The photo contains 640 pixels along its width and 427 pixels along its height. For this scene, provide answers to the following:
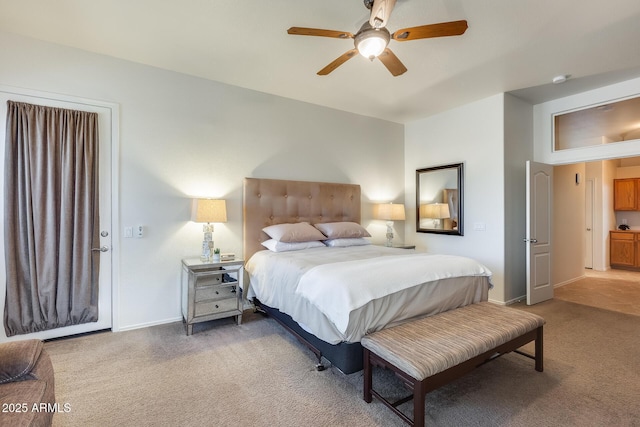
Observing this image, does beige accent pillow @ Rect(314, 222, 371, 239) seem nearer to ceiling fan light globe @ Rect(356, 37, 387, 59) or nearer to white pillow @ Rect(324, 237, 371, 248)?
white pillow @ Rect(324, 237, 371, 248)

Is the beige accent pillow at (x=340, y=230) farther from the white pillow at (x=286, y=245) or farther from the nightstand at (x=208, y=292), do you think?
the nightstand at (x=208, y=292)

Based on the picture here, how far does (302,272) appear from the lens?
99.5 inches

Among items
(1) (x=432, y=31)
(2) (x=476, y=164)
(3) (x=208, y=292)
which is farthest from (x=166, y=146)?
(2) (x=476, y=164)

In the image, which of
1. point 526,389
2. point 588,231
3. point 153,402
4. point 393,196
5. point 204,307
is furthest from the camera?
point 588,231

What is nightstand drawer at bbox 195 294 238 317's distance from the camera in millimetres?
3051

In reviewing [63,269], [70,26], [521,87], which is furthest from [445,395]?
[70,26]

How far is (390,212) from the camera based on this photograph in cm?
479

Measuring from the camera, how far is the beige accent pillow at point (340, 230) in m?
3.96

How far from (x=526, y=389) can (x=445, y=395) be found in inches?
23.9

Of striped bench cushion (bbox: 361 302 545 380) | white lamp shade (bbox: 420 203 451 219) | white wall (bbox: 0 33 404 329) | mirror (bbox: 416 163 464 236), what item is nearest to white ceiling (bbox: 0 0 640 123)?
white wall (bbox: 0 33 404 329)

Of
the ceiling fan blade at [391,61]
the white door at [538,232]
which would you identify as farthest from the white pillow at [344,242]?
the white door at [538,232]

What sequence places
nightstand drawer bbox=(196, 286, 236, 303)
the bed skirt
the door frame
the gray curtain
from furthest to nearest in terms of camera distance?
the door frame, nightstand drawer bbox=(196, 286, 236, 303), the gray curtain, the bed skirt

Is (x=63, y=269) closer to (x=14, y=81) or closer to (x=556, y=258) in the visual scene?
(x=14, y=81)

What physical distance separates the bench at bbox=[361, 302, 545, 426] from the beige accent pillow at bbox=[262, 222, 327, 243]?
5.78 feet
